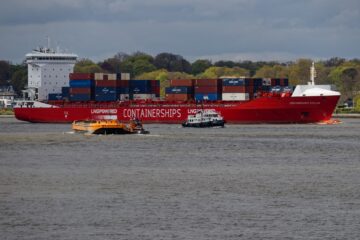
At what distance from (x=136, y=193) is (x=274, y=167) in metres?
13.3

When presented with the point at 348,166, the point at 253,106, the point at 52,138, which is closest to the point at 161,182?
the point at 348,166

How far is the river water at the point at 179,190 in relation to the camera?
1326 inches

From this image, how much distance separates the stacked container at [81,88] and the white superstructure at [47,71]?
35.2ft

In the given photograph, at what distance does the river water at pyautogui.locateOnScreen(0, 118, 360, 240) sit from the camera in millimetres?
33688

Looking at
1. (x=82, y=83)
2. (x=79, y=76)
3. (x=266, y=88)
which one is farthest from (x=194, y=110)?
(x=79, y=76)

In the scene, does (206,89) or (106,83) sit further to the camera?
(106,83)

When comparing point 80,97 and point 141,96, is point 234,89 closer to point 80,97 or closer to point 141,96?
point 141,96

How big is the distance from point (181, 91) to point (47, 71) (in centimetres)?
2005

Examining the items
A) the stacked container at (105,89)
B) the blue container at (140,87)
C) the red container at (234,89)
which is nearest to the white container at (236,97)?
the red container at (234,89)

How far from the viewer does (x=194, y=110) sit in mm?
106062

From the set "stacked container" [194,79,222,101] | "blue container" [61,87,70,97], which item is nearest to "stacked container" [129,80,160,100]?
"stacked container" [194,79,222,101]

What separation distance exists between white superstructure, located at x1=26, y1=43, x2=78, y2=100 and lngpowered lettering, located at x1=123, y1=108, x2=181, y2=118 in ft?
73.5

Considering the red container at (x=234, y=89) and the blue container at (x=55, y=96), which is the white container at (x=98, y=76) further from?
the red container at (x=234, y=89)

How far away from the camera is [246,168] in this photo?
173 ft
